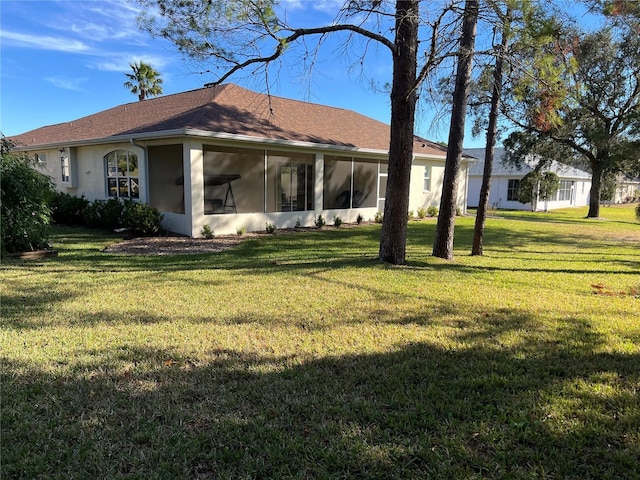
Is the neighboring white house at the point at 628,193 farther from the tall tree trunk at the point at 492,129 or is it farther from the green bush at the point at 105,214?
the green bush at the point at 105,214

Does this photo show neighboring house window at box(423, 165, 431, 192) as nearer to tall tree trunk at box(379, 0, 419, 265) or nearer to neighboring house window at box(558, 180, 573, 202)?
tall tree trunk at box(379, 0, 419, 265)

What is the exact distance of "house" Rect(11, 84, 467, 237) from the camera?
12469mm

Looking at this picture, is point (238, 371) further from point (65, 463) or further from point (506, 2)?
point (506, 2)

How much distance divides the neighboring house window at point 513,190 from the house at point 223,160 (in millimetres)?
15606

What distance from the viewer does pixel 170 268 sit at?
312 inches

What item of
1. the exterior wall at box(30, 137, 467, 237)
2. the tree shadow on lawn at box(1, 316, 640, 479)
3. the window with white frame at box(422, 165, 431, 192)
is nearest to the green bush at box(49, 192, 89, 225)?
the exterior wall at box(30, 137, 467, 237)

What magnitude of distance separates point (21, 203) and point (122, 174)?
6.35 m

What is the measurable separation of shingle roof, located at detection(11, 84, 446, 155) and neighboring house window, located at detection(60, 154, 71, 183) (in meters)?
0.68

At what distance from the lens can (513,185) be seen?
31.7 m

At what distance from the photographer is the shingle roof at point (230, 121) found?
1294 centimetres

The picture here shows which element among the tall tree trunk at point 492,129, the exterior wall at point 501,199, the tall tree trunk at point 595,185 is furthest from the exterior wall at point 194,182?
the exterior wall at point 501,199

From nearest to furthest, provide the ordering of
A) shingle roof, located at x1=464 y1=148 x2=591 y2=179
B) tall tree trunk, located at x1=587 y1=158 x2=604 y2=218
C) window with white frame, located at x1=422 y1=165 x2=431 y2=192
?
window with white frame, located at x1=422 y1=165 x2=431 y2=192 < tall tree trunk, located at x1=587 y1=158 x2=604 y2=218 < shingle roof, located at x1=464 y1=148 x2=591 y2=179

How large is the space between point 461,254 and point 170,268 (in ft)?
21.8

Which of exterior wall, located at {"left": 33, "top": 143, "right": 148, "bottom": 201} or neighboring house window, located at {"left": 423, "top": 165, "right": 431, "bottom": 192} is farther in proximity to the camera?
neighboring house window, located at {"left": 423, "top": 165, "right": 431, "bottom": 192}
